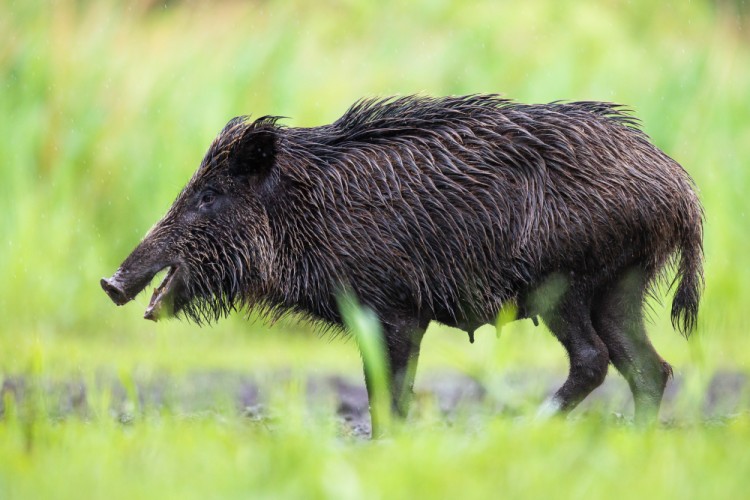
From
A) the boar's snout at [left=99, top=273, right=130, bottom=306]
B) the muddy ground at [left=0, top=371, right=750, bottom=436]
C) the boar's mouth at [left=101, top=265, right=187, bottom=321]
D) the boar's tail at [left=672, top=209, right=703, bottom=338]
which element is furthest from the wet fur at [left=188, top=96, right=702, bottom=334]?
the muddy ground at [left=0, top=371, right=750, bottom=436]

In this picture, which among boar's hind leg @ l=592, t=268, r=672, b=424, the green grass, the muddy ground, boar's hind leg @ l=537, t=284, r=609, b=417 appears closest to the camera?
boar's hind leg @ l=537, t=284, r=609, b=417

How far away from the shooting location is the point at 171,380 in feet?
14.5

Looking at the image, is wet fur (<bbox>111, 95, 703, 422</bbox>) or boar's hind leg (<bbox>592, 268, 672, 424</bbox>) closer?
wet fur (<bbox>111, 95, 703, 422</bbox>)

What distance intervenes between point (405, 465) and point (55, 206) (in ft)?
19.5

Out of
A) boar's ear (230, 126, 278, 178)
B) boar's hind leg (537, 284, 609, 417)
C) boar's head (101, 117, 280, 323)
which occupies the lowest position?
boar's hind leg (537, 284, 609, 417)

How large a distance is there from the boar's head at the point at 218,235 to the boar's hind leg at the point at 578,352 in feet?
4.05

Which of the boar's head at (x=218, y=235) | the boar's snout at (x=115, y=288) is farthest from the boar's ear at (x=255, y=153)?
the boar's snout at (x=115, y=288)

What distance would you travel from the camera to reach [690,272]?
4.98m

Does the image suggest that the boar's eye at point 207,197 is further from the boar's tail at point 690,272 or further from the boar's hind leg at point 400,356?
the boar's tail at point 690,272

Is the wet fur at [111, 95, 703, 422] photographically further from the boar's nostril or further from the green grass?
the green grass

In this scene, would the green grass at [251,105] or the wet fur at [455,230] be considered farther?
the green grass at [251,105]

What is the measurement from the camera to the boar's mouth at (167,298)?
5.01 metres

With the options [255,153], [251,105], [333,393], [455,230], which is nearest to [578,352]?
[455,230]

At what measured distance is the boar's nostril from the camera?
16.0ft
